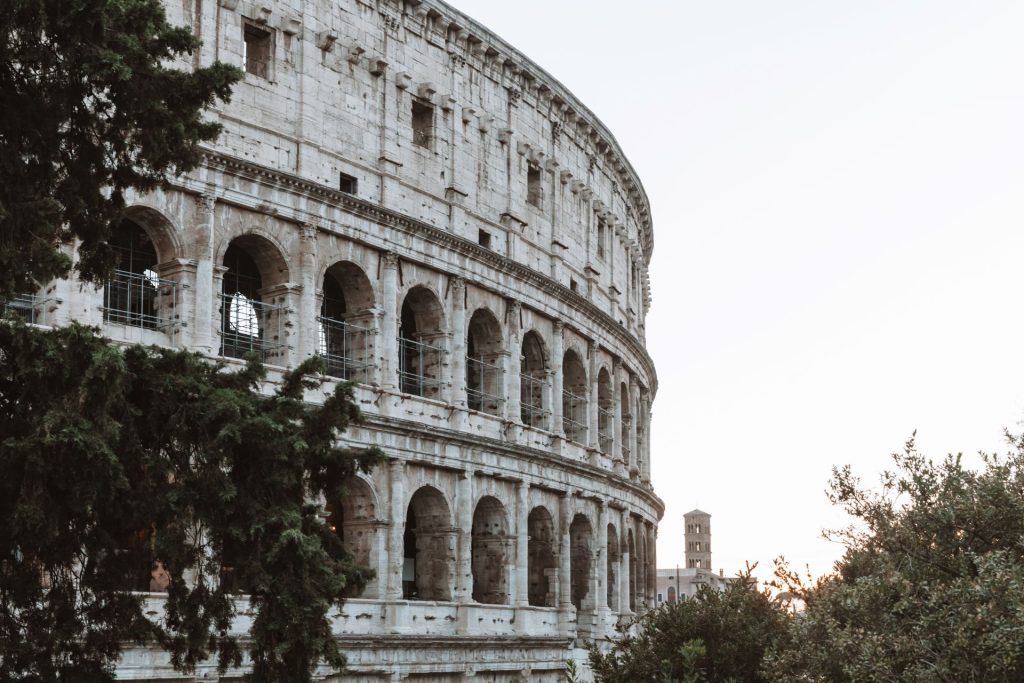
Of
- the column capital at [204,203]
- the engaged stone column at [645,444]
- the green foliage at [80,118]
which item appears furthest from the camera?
the engaged stone column at [645,444]

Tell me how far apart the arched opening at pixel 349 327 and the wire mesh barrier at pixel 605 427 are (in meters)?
11.0

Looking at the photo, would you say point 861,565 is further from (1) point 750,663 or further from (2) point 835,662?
(1) point 750,663

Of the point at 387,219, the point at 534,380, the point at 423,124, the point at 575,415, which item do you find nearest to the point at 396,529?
the point at 387,219

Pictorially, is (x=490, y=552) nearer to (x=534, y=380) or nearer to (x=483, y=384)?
(x=483, y=384)

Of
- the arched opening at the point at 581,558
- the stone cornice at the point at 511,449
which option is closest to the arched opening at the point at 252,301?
the stone cornice at the point at 511,449

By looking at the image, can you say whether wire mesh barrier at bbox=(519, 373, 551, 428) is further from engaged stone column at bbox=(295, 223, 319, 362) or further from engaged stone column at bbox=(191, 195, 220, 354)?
engaged stone column at bbox=(191, 195, 220, 354)

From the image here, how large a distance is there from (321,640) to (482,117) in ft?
64.3

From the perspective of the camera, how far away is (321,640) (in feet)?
49.4

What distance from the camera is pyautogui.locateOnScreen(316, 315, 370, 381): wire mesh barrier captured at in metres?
28.7

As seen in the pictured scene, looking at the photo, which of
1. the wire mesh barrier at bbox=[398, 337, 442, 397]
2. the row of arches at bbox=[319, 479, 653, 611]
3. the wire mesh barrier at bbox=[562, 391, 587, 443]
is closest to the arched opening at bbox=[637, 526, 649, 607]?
the row of arches at bbox=[319, 479, 653, 611]

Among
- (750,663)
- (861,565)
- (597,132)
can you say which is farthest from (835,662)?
(597,132)

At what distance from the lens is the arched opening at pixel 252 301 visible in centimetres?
2698

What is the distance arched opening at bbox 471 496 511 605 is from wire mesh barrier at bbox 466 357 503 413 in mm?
2101

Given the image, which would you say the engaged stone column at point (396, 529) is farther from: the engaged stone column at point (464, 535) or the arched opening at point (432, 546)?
the engaged stone column at point (464, 535)
